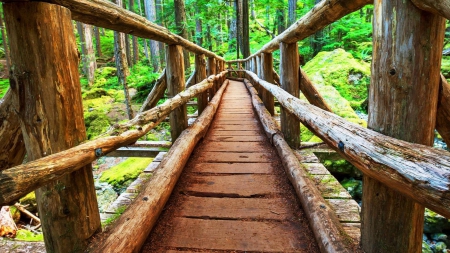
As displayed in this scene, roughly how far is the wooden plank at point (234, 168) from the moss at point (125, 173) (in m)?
3.11

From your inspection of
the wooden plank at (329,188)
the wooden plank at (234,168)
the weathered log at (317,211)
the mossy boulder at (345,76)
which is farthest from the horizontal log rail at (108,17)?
the mossy boulder at (345,76)

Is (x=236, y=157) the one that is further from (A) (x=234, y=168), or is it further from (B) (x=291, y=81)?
(B) (x=291, y=81)

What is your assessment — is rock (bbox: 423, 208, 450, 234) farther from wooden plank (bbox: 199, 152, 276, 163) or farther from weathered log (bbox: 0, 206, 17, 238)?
weathered log (bbox: 0, 206, 17, 238)

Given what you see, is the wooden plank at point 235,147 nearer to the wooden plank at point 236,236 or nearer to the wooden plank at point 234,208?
the wooden plank at point 234,208

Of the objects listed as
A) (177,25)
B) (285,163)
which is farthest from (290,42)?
(177,25)

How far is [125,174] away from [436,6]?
6067 millimetres

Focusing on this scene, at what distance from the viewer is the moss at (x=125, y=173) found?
5953mm

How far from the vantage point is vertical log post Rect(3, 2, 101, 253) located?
48.8 inches

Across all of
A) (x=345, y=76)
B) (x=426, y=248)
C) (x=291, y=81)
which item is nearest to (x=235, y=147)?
(x=291, y=81)

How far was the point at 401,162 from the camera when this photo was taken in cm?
102

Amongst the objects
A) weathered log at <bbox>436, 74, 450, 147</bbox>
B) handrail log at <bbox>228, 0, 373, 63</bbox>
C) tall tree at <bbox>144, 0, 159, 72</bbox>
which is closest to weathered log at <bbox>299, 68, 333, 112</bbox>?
handrail log at <bbox>228, 0, 373, 63</bbox>

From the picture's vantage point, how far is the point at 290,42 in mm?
3414

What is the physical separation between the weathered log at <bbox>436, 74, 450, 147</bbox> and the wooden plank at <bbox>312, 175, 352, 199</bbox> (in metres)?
1.05

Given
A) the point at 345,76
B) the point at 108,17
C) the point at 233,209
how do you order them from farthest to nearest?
the point at 345,76 < the point at 233,209 < the point at 108,17
